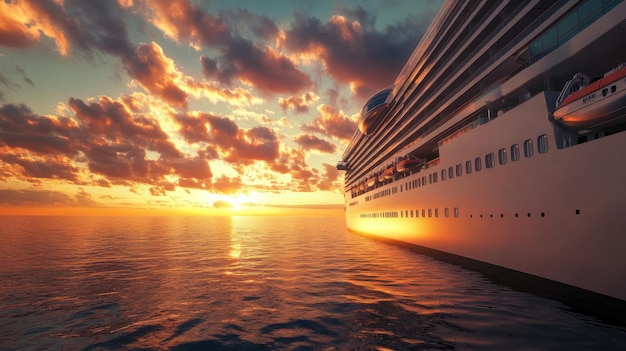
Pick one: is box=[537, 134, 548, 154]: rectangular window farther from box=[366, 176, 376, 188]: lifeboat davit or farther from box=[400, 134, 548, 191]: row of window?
box=[366, 176, 376, 188]: lifeboat davit

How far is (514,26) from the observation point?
16.7m

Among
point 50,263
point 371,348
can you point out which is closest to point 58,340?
point 371,348

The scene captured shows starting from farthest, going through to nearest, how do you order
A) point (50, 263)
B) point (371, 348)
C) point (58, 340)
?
point (50, 263) < point (58, 340) < point (371, 348)

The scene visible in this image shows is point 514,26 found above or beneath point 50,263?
above

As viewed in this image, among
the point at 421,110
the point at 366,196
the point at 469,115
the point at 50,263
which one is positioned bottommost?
the point at 50,263

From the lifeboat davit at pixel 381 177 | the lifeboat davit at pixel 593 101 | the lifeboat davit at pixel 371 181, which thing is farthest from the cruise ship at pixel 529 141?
the lifeboat davit at pixel 371 181

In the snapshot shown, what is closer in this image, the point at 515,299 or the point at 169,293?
the point at 515,299

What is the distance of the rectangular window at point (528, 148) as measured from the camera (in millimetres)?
13520

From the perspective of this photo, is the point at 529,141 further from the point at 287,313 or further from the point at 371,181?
the point at 371,181

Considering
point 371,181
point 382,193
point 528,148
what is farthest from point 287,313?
point 371,181

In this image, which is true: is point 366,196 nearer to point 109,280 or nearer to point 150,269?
point 150,269

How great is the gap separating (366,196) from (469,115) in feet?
92.0

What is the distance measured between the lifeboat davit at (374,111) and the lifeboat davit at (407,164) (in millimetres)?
11675

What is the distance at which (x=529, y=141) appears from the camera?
13703 mm
